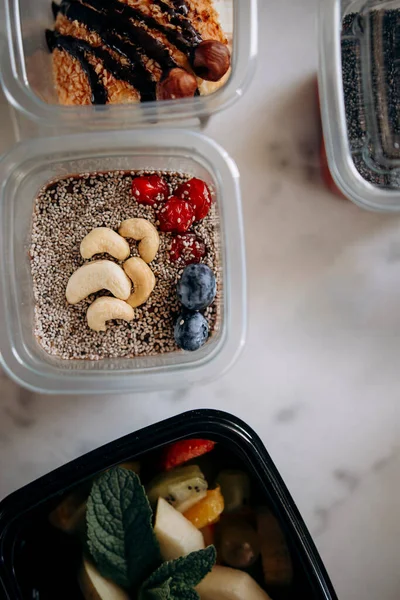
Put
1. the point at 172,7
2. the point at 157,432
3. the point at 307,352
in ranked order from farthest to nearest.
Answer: the point at 307,352, the point at 172,7, the point at 157,432

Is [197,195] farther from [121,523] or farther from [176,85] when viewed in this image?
[121,523]

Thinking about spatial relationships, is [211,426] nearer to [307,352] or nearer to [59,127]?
[307,352]

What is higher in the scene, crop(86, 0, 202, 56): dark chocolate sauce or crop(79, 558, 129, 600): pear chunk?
crop(86, 0, 202, 56): dark chocolate sauce

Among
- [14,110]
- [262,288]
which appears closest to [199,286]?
[262,288]

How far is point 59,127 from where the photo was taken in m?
0.94

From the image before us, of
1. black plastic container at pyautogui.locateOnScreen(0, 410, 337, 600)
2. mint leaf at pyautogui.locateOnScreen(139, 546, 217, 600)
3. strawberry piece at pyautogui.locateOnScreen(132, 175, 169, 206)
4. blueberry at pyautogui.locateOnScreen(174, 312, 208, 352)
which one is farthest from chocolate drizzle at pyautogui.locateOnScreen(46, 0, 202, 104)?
mint leaf at pyautogui.locateOnScreen(139, 546, 217, 600)

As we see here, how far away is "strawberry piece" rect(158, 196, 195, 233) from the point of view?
926 mm

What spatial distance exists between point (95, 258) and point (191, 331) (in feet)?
0.61

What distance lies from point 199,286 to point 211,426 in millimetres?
199

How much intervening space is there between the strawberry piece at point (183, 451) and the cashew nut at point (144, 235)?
27cm

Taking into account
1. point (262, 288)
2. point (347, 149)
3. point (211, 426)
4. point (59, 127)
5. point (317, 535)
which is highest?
point (59, 127)

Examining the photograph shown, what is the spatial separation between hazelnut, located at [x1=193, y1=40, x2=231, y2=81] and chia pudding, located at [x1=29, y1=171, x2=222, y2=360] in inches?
6.0

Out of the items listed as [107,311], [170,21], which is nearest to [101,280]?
[107,311]

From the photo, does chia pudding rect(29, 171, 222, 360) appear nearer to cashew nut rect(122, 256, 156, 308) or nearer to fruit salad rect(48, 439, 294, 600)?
cashew nut rect(122, 256, 156, 308)
